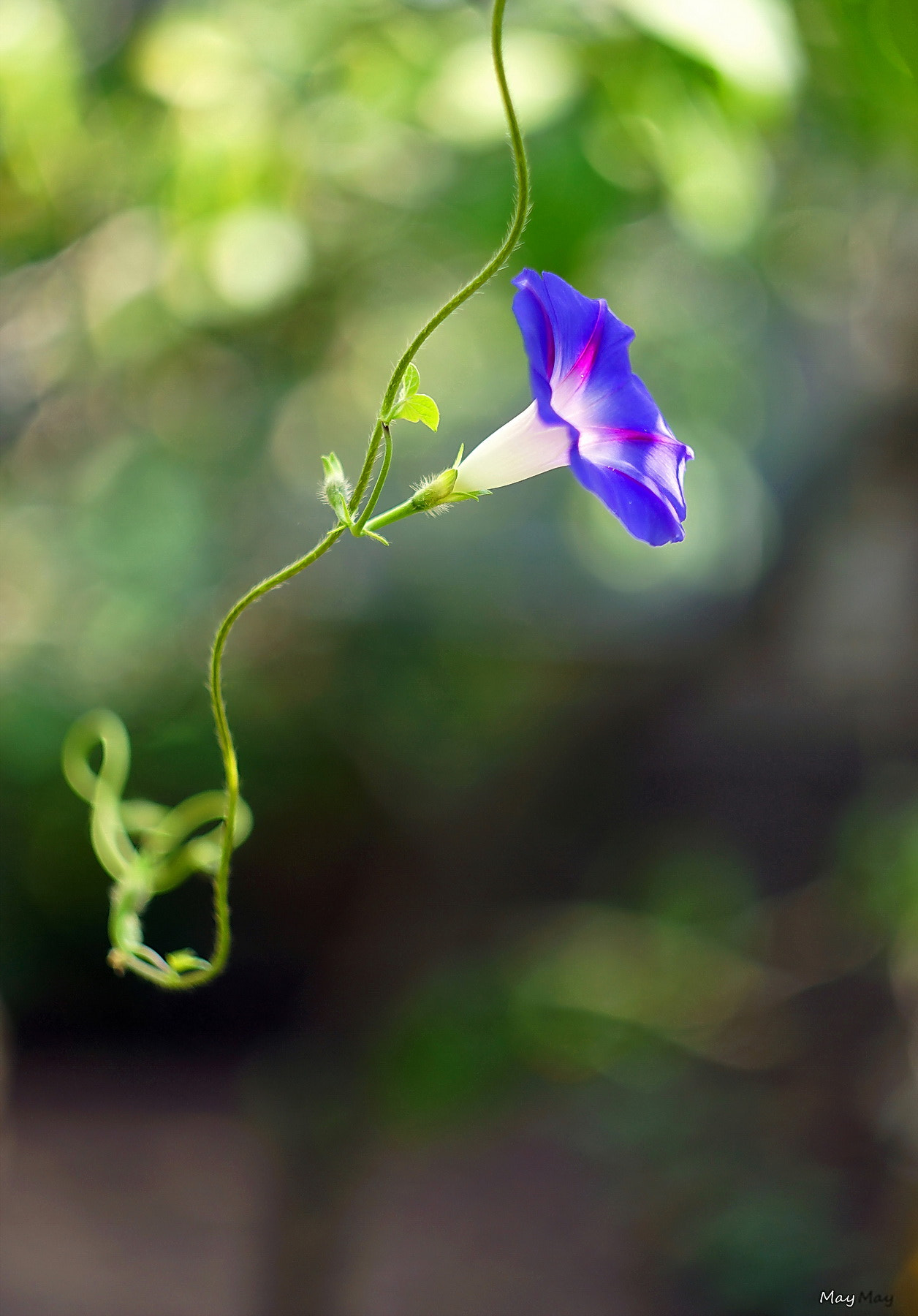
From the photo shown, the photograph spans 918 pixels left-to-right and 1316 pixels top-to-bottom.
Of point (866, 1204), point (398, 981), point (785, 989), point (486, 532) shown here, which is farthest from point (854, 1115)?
point (486, 532)

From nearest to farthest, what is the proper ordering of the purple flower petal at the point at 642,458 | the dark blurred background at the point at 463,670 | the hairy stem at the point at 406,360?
the hairy stem at the point at 406,360 < the purple flower petal at the point at 642,458 < the dark blurred background at the point at 463,670

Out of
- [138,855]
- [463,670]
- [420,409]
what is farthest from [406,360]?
[463,670]

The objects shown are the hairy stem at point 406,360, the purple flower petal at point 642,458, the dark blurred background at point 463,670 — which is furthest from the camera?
the dark blurred background at point 463,670

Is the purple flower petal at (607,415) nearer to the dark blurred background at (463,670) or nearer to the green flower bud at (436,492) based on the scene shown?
the green flower bud at (436,492)

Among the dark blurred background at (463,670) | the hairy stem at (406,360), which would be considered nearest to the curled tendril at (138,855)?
the hairy stem at (406,360)

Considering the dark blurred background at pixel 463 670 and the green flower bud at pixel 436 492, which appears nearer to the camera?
the green flower bud at pixel 436 492

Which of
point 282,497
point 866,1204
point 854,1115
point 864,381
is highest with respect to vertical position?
point 282,497

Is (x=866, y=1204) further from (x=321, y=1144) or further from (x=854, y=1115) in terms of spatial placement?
(x=321, y=1144)
